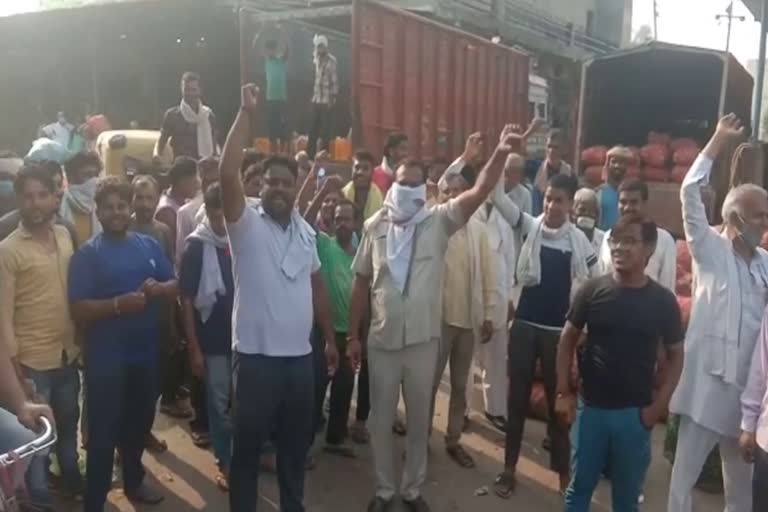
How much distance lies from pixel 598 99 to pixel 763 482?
10682 mm

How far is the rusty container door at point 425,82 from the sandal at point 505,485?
514cm

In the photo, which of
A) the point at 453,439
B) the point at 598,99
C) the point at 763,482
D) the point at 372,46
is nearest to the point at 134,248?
the point at 453,439

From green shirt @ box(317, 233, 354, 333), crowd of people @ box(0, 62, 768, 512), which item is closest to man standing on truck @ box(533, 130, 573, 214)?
crowd of people @ box(0, 62, 768, 512)

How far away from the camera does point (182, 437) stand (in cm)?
527

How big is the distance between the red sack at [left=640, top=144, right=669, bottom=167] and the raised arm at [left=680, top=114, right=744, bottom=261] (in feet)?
25.3

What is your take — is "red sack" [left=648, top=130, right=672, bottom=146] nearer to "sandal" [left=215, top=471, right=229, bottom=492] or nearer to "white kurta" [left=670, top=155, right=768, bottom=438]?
"white kurta" [left=670, top=155, right=768, bottom=438]

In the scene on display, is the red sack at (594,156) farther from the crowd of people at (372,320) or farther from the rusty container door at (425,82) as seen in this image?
the crowd of people at (372,320)

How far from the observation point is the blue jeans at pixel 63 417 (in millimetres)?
3805

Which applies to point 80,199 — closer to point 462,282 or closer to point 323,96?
point 462,282

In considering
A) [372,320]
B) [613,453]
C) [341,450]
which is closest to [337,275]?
[372,320]

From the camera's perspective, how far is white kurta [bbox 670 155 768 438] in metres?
3.49

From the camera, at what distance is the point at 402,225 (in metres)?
4.16

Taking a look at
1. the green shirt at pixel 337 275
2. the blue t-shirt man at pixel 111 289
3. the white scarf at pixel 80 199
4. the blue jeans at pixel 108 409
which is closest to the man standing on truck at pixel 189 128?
the white scarf at pixel 80 199

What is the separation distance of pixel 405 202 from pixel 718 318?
161 cm
